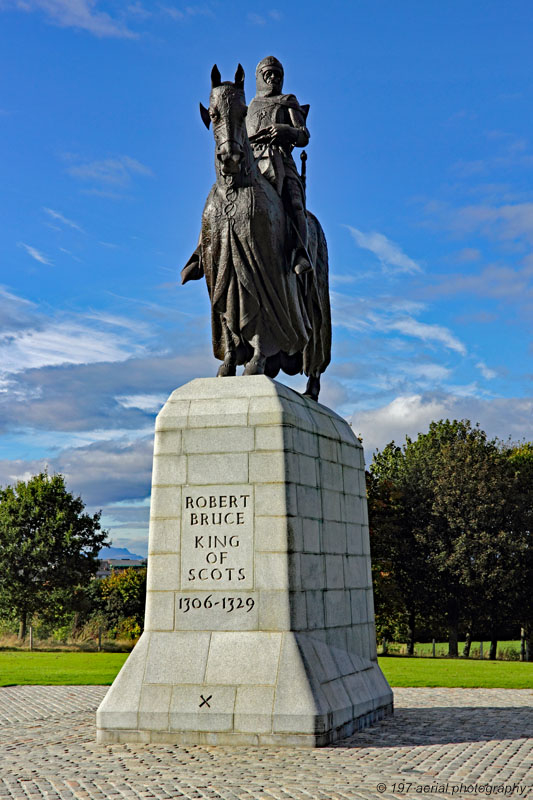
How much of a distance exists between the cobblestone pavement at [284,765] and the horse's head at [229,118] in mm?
7372

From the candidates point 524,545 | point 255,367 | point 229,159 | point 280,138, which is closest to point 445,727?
point 255,367

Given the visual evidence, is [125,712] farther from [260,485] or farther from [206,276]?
[206,276]

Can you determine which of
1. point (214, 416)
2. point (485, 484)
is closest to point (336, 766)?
point (214, 416)

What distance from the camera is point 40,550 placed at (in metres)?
42.8

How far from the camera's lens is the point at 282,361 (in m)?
13.9

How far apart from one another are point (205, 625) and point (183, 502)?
1.54 meters

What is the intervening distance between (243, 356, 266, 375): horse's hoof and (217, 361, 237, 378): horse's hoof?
1.04 ft

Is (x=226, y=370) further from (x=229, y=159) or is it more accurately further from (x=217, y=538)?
(x=229, y=159)

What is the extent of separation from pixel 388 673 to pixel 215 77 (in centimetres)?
1514

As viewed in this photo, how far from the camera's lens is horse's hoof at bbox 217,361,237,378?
40.9 feet

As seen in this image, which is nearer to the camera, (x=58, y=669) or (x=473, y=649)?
(x=58, y=669)

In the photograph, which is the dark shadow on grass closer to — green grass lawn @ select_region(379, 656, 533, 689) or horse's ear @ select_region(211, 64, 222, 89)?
green grass lawn @ select_region(379, 656, 533, 689)

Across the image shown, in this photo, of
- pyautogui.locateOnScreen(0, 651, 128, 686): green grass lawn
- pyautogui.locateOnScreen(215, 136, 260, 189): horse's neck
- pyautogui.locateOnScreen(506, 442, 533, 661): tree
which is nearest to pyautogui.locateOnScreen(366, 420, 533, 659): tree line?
pyautogui.locateOnScreen(506, 442, 533, 661): tree

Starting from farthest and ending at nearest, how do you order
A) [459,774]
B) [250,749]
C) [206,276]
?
[206,276] < [250,749] < [459,774]
